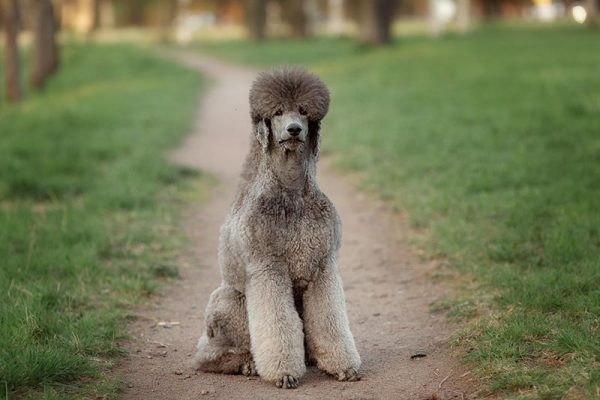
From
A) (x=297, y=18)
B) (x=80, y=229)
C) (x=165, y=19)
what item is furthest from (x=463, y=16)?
(x=80, y=229)

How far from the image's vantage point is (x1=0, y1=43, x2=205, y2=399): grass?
233 inches

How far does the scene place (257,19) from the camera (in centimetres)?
4697

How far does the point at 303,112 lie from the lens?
5586 millimetres

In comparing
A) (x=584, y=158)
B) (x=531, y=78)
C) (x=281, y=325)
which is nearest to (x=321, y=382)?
(x=281, y=325)

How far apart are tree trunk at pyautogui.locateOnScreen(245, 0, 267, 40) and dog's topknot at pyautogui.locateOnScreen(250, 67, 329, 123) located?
136 feet

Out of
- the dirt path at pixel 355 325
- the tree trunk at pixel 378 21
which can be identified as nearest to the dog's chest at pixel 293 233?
the dirt path at pixel 355 325

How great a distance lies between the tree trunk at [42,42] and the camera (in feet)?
87.9

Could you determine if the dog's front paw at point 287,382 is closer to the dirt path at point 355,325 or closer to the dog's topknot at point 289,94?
the dirt path at point 355,325

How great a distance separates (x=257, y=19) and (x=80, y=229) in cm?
3868

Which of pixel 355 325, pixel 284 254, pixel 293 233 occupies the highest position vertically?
pixel 293 233

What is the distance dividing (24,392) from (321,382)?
187 centimetres

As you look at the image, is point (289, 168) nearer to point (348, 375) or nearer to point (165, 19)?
point (348, 375)

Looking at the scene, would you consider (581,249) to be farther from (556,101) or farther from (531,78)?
(531,78)

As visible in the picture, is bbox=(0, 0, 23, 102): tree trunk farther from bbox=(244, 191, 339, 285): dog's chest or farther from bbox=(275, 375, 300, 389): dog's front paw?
bbox=(275, 375, 300, 389): dog's front paw
